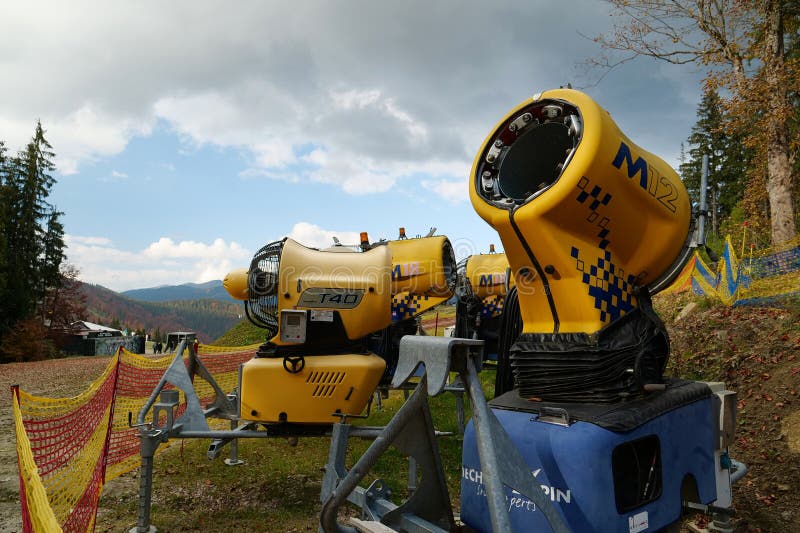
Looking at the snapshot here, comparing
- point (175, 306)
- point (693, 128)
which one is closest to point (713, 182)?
point (693, 128)

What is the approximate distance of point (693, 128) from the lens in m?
47.7

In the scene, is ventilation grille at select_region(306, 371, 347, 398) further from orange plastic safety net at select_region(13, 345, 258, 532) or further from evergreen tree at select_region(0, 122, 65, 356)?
evergreen tree at select_region(0, 122, 65, 356)

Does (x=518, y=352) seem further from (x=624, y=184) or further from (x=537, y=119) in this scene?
(x=537, y=119)

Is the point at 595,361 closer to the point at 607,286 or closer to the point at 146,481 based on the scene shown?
the point at 607,286

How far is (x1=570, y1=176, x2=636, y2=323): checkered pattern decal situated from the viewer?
8.31 ft

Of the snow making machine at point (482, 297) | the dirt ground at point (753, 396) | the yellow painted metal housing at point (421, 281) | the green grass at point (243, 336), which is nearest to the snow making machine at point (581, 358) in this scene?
the dirt ground at point (753, 396)

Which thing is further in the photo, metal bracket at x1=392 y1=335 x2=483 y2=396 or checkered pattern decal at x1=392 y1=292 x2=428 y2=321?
checkered pattern decal at x1=392 y1=292 x2=428 y2=321

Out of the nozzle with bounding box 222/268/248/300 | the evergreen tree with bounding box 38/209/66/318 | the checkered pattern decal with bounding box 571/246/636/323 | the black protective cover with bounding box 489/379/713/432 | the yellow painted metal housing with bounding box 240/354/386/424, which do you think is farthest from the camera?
the evergreen tree with bounding box 38/209/66/318

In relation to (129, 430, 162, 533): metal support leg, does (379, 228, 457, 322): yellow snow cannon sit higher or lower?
higher

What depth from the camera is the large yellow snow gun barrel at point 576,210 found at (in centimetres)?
249

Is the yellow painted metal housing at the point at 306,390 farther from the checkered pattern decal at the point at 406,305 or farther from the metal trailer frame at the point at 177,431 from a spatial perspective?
the checkered pattern decal at the point at 406,305

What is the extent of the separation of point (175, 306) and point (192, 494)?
19417 cm

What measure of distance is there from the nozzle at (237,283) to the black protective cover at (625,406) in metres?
3.21

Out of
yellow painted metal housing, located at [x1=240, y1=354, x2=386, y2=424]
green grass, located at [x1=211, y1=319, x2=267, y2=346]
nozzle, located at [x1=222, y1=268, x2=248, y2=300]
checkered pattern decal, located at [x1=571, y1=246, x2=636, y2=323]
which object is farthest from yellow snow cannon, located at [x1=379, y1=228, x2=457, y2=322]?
green grass, located at [x1=211, y1=319, x2=267, y2=346]
